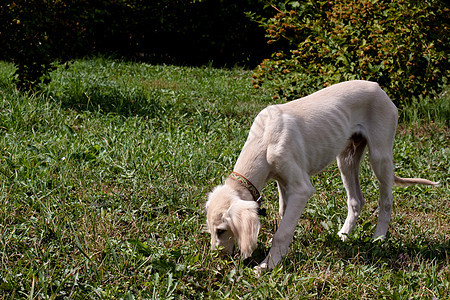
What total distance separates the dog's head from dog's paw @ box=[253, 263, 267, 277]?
0.20 meters

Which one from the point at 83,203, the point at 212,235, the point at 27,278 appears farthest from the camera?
the point at 83,203

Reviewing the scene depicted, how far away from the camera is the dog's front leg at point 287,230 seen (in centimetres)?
309

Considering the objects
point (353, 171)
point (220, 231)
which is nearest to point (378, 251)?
point (353, 171)

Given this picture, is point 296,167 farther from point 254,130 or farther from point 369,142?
point 369,142

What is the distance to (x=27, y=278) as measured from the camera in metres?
2.61

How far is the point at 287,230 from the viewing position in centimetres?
312

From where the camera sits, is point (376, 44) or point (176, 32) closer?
point (376, 44)

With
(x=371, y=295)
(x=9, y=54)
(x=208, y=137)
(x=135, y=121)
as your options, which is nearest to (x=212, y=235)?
(x=371, y=295)

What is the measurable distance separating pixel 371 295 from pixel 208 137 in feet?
9.31

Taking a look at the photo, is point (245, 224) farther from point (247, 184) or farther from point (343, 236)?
point (343, 236)

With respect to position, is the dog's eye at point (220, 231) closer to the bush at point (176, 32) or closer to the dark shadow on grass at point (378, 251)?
the dark shadow on grass at point (378, 251)

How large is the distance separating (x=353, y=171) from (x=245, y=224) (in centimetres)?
158

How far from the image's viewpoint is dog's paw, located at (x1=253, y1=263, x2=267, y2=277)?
298 centimetres

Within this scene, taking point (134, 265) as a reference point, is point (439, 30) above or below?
above
